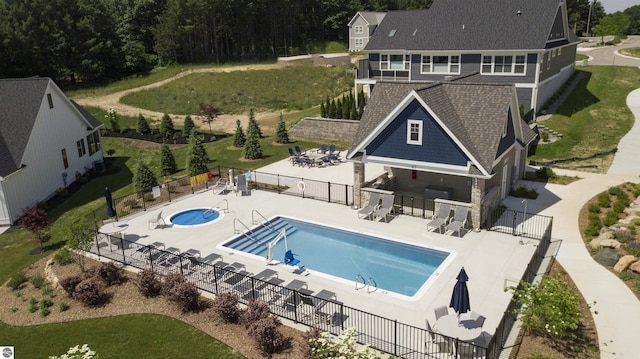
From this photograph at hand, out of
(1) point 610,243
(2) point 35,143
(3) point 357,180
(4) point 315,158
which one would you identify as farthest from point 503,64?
(2) point 35,143

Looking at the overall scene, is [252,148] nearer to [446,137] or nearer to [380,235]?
[380,235]

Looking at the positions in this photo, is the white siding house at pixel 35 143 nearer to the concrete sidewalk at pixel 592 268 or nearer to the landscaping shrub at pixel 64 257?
the landscaping shrub at pixel 64 257

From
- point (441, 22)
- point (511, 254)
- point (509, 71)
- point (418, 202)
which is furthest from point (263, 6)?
point (511, 254)

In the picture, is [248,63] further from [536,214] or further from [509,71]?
[536,214]

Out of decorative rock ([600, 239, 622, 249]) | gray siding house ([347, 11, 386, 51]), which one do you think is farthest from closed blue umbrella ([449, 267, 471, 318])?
gray siding house ([347, 11, 386, 51])

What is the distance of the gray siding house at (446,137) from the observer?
21.7 metres

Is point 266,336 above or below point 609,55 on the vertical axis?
below

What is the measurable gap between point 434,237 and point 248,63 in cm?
6134

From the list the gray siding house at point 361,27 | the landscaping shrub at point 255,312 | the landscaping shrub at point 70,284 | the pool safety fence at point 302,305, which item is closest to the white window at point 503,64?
the pool safety fence at point 302,305

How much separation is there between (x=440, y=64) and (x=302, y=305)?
31166mm

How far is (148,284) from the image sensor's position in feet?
58.3

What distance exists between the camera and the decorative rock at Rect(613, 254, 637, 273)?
1830 centimetres

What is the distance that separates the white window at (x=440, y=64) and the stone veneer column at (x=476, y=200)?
70.7 ft

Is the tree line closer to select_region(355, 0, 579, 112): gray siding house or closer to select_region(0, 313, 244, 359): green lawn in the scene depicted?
select_region(355, 0, 579, 112): gray siding house
